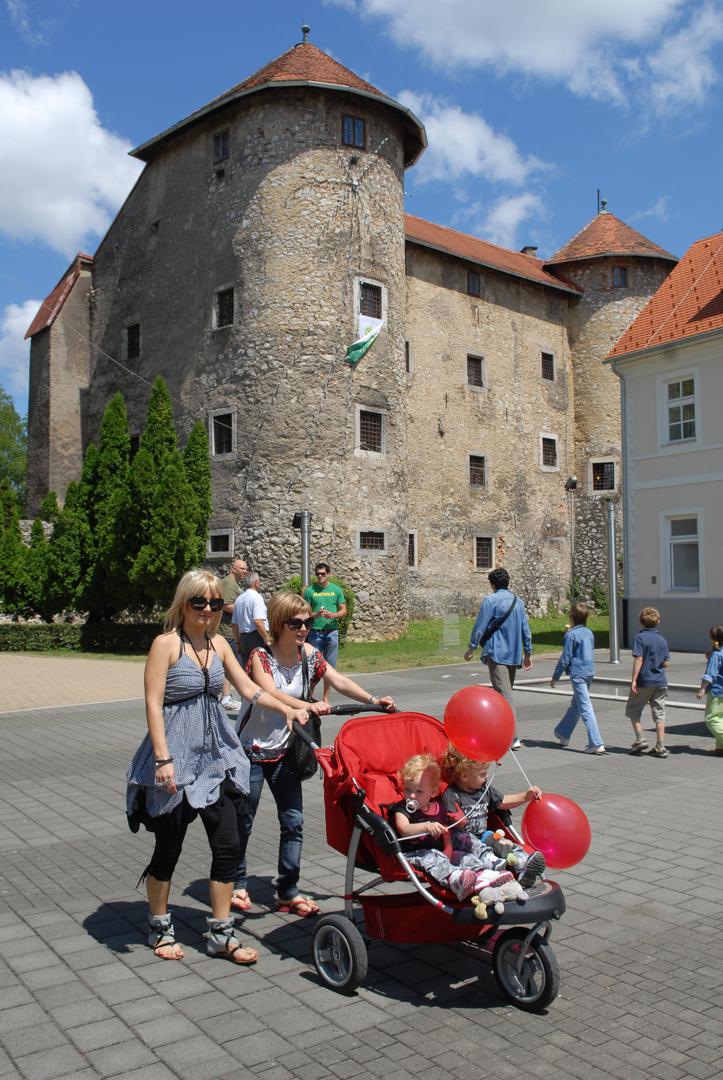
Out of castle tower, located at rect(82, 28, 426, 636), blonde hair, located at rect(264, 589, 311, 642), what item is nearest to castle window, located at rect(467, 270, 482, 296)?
castle tower, located at rect(82, 28, 426, 636)

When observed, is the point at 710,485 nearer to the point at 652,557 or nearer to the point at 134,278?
the point at 652,557

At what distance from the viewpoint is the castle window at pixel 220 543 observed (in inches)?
1140

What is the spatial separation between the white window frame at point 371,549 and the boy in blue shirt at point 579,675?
1825 cm

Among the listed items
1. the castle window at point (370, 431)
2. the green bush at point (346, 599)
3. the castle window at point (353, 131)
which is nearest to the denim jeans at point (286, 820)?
the green bush at point (346, 599)

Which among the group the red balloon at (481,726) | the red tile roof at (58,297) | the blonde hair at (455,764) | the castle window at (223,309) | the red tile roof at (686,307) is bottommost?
the blonde hair at (455,764)

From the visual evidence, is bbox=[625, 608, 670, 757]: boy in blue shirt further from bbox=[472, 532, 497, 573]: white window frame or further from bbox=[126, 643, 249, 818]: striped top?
bbox=[472, 532, 497, 573]: white window frame

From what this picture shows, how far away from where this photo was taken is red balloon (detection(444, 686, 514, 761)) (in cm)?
438

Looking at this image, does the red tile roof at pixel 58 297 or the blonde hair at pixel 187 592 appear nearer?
the blonde hair at pixel 187 592

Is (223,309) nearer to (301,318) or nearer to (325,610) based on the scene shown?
(301,318)

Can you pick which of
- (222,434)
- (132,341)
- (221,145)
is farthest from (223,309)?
(132,341)

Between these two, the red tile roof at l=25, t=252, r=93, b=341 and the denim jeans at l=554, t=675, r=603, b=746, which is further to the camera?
the red tile roof at l=25, t=252, r=93, b=341

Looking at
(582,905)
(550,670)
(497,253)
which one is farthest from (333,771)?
(497,253)

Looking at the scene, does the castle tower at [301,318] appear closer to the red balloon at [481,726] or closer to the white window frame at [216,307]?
the white window frame at [216,307]

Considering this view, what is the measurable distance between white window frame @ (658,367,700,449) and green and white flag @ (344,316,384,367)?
9097 millimetres
